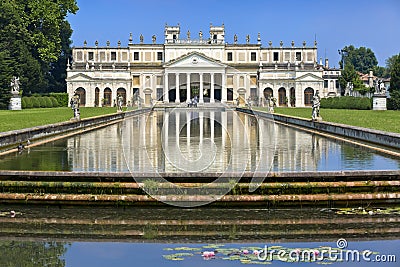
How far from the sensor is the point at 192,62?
91000 millimetres

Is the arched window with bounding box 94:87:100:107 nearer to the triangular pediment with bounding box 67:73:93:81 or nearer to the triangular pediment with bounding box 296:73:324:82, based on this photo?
the triangular pediment with bounding box 67:73:93:81

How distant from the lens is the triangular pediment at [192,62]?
9081 cm

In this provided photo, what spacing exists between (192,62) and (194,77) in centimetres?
374

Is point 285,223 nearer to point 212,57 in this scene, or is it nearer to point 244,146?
point 244,146

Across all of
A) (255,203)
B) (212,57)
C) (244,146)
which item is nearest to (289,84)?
(212,57)

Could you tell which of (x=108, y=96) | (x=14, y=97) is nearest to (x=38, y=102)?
(x=14, y=97)

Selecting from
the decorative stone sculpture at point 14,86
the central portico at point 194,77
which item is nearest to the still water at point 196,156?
the decorative stone sculpture at point 14,86

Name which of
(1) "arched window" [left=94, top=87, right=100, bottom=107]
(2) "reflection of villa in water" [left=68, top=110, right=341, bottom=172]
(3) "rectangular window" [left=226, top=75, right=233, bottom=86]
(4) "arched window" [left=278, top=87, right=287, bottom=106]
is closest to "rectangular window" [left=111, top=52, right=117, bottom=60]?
(1) "arched window" [left=94, top=87, right=100, bottom=107]

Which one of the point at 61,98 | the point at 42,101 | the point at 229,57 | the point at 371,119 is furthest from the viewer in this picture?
the point at 229,57

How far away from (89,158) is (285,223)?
7.30 meters

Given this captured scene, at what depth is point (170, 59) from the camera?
310 feet

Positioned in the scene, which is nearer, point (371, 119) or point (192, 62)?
point (371, 119)

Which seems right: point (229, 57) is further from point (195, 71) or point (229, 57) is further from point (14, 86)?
point (14, 86)

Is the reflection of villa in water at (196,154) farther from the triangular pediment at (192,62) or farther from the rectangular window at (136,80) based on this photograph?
the rectangular window at (136,80)
